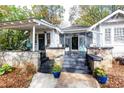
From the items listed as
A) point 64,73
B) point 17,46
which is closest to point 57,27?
point 17,46

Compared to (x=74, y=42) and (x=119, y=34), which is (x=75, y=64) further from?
(x=74, y=42)

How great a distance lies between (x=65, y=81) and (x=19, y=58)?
1.74m

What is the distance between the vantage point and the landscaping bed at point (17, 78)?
5.11 meters

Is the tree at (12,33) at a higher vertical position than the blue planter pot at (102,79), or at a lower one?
higher

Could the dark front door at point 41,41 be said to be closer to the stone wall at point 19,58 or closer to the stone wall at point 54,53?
the stone wall at point 54,53

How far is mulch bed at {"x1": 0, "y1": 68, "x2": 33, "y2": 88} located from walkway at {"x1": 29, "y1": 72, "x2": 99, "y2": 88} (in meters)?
0.18

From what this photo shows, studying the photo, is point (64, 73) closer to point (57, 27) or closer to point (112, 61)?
point (112, 61)

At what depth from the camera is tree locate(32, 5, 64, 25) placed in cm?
728

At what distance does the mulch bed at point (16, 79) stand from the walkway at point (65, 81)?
7.2 inches

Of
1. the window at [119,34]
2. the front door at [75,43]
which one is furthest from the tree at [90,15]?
the front door at [75,43]

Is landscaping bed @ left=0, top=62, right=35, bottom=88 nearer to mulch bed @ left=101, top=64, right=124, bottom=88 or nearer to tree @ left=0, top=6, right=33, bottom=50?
tree @ left=0, top=6, right=33, bottom=50

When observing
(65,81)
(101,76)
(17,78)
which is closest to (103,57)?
(101,76)

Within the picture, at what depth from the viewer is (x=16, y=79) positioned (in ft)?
17.7

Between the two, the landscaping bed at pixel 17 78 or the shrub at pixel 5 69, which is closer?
the landscaping bed at pixel 17 78
